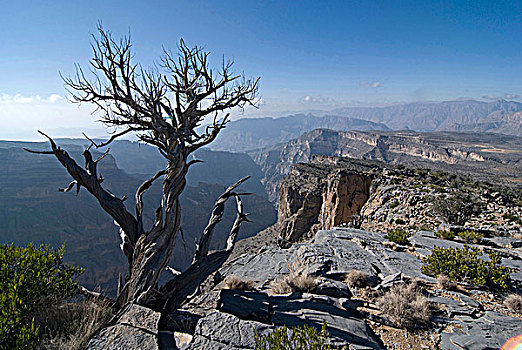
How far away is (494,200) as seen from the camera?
19953mm

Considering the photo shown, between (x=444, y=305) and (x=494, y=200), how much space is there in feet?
66.9

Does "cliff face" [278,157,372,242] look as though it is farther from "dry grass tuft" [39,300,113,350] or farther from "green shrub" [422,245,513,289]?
"dry grass tuft" [39,300,113,350]

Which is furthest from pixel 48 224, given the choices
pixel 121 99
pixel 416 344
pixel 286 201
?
pixel 416 344

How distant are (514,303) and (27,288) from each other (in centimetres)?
970

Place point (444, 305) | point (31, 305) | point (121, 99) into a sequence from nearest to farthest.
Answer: point (31, 305) < point (444, 305) < point (121, 99)

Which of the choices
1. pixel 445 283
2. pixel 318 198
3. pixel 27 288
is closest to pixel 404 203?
pixel 445 283

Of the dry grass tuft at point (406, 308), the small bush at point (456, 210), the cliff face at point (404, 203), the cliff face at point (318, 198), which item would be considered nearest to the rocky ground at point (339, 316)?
the dry grass tuft at point (406, 308)

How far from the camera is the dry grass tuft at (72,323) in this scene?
12.1 feet

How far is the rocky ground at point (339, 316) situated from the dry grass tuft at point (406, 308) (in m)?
0.12

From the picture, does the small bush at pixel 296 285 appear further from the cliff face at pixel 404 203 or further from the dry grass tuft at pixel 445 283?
the cliff face at pixel 404 203

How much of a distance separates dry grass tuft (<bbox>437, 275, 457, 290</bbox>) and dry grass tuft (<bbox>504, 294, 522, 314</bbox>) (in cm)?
97

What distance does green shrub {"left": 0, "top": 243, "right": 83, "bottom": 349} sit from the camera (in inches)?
137

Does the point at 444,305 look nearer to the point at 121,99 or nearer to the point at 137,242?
the point at 137,242

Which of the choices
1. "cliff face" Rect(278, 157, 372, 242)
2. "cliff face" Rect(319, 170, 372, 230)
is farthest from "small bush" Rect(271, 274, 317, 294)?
"cliff face" Rect(319, 170, 372, 230)
